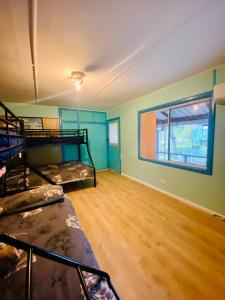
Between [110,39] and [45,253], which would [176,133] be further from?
[45,253]

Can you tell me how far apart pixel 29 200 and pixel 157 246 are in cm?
158

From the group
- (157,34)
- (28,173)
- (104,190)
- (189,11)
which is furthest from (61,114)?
(189,11)

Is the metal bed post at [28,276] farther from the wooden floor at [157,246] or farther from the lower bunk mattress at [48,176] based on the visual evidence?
the lower bunk mattress at [48,176]

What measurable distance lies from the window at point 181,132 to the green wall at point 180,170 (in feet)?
0.34

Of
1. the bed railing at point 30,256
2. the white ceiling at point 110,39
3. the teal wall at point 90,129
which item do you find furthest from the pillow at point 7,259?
the teal wall at point 90,129

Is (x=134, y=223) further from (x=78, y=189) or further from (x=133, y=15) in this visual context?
(x=133, y=15)

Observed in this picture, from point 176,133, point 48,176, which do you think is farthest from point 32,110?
point 176,133

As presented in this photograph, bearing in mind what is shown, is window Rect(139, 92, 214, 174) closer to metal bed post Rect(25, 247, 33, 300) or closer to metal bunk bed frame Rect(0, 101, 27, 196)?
metal bed post Rect(25, 247, 33, 300)

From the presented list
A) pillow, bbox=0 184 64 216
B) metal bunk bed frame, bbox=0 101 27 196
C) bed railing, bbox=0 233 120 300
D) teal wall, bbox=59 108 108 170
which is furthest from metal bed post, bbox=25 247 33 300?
teal wall, bbox=59 108 108 170

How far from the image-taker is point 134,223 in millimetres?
2035

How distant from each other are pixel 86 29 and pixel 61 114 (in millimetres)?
3251

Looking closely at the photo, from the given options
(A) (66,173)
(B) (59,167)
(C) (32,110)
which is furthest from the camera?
(C) (32,110)

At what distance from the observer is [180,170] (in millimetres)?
2613

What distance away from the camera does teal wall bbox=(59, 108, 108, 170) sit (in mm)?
4336
